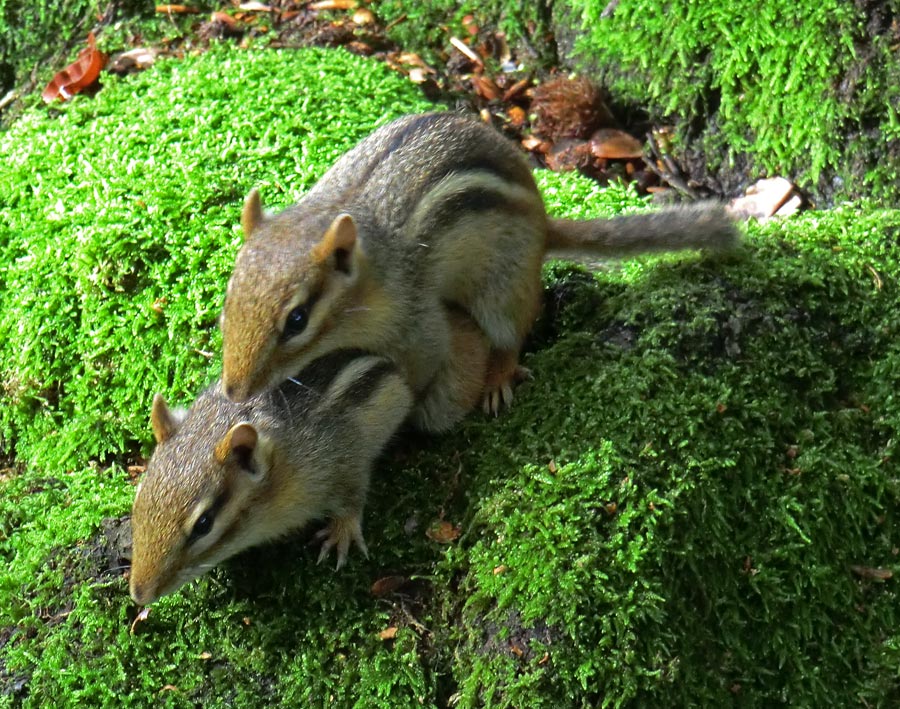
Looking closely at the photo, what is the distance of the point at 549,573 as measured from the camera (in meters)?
3.47

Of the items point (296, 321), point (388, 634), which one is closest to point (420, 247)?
point (296, 321)

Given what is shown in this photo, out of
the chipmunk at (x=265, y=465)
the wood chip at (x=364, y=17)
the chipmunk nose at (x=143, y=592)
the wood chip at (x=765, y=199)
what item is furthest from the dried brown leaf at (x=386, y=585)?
the wood chip at (x=364, y=17)

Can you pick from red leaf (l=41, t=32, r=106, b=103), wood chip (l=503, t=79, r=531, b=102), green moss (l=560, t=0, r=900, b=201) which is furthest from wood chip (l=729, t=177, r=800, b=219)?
red leaf (l=41, t=32, r=106, b=103)

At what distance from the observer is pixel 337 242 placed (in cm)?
371

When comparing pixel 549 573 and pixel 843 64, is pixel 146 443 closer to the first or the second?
pixel 549 573

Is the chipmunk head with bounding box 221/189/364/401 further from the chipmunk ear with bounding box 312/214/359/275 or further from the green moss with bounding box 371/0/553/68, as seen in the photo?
the green moss with bounding box 371/0/553/68

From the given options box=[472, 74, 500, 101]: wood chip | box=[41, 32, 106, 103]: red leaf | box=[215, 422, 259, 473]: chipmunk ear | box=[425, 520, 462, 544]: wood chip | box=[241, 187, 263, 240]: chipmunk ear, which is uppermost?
box=[241, 187, 263, 240]: chipmunk ear

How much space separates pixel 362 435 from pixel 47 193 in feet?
8.87

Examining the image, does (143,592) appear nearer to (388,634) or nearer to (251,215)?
(388,634)

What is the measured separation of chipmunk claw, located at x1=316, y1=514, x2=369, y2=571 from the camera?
3746mm

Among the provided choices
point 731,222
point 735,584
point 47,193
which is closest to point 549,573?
point 735,584

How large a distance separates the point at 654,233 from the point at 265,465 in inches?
74.4

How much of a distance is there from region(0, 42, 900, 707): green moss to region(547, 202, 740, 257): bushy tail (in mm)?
130

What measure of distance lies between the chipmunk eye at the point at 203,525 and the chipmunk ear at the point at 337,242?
0.97 m
